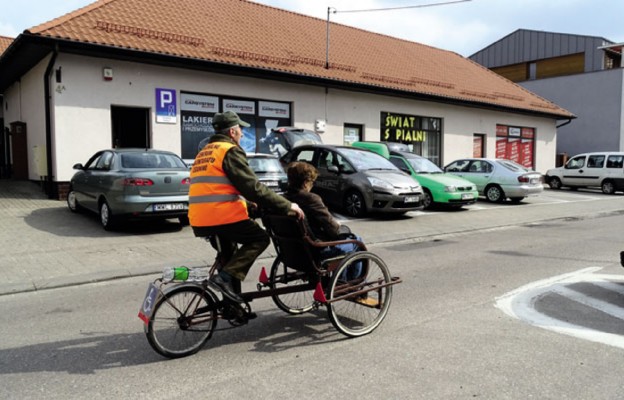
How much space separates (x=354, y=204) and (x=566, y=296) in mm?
6613

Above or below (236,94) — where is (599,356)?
below

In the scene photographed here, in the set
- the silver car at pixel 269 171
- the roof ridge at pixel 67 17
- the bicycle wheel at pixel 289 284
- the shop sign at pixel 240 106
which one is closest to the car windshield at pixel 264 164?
the silver car at pixel 269 171

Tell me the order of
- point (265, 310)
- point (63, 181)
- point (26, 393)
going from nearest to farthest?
point (26, 393) → point (265, 310) → point (63, 181)

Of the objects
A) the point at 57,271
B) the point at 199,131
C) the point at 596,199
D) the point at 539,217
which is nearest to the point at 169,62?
the point at 199,131

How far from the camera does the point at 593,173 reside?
2158 centimetres

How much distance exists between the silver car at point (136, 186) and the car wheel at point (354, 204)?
394 centimetres

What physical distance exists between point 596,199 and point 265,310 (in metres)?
17.6

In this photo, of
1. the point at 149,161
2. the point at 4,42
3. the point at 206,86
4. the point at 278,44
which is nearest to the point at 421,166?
the point at 206,86

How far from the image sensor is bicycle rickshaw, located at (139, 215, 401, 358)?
12.5 ft

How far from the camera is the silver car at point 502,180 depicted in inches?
617

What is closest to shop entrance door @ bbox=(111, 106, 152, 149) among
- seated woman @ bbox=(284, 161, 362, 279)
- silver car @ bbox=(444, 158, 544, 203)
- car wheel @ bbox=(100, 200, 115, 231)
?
car wheel @ bbox=(100, 200, 115, 231)

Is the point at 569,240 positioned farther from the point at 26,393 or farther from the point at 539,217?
the point at 26,393

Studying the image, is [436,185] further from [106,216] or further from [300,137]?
[106,216]

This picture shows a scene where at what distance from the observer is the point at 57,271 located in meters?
6.70
